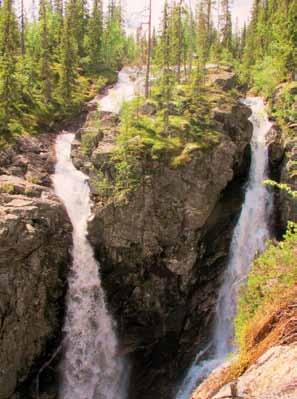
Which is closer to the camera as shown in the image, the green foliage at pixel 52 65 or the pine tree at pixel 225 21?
the green foliage at pixel 52 65

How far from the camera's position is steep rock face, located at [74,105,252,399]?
29.0 metres

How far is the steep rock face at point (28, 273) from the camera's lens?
24.9m

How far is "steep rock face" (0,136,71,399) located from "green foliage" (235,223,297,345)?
43.7 feet

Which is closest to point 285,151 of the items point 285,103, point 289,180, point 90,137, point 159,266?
point 289,180

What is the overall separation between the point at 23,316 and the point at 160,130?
671 inches

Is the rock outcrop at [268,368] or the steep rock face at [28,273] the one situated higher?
the rock outcrop at [268,368]

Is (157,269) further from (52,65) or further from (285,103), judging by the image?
(52,65)

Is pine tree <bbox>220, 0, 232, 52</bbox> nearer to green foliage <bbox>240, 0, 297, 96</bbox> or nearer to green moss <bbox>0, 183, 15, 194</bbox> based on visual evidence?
green foliage <bbox>240, 0, 297, 96</bbox>

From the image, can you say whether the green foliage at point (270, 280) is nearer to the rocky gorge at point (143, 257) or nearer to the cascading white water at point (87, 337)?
the rocky gorge at point (143, 257)

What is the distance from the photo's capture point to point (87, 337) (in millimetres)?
28609

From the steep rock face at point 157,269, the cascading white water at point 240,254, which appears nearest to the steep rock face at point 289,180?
the cascading white water at point 240,254

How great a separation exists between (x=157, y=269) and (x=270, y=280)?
1638cm

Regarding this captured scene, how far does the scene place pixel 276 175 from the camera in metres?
35.2

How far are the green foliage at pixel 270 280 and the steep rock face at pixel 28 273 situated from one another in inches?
524
